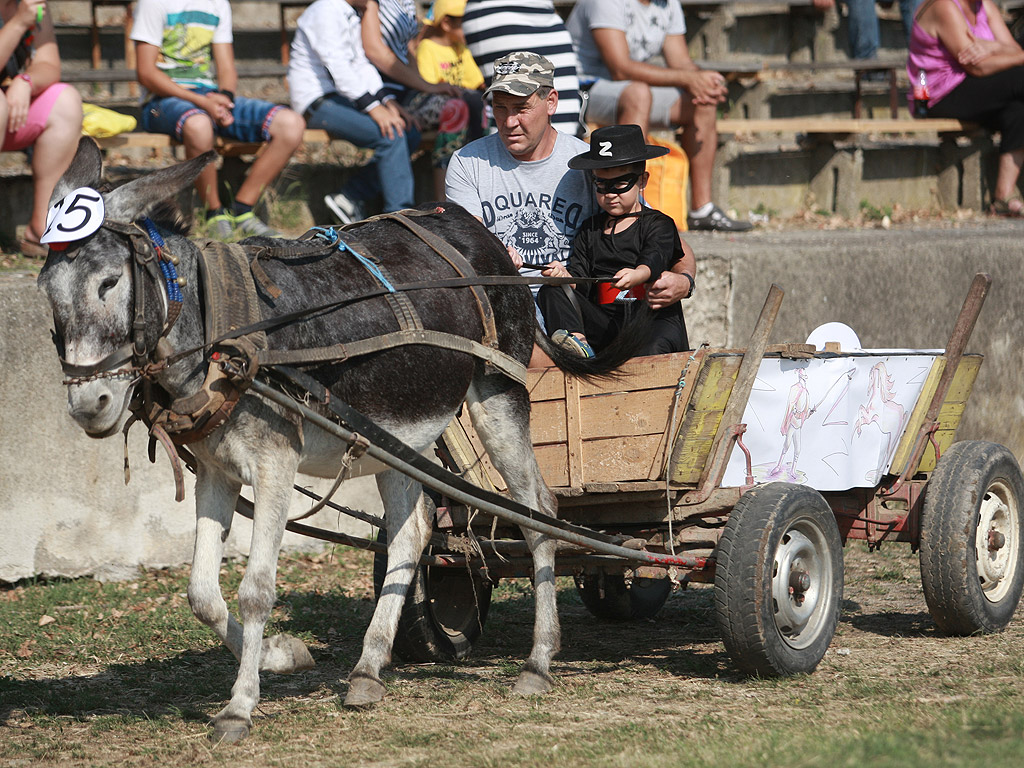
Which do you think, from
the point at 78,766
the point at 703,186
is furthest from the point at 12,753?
the point at 703,186

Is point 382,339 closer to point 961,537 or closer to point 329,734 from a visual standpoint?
point 329,734

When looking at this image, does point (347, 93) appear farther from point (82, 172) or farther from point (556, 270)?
point (82, 172)

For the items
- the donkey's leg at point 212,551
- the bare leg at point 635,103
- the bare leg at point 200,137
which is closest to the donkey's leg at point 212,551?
the donkey's leg at point 212,551

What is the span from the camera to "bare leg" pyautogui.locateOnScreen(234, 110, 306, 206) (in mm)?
8359

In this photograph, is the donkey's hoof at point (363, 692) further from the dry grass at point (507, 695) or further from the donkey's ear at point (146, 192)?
the donkey's ear at point (146, 192)

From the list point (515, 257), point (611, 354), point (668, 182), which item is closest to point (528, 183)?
point (515, 257)

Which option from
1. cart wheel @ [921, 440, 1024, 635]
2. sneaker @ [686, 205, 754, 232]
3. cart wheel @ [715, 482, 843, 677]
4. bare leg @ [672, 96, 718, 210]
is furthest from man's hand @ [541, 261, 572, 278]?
sneaker @ [686, 205, 754, 232]

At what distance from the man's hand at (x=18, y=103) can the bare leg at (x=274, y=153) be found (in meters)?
1.52

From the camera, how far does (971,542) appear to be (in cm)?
545

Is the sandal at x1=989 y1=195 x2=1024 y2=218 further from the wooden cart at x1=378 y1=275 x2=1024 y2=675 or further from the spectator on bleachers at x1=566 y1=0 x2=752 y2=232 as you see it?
the wooden cart at x1=378 y1=275 x2=1024 y2=675

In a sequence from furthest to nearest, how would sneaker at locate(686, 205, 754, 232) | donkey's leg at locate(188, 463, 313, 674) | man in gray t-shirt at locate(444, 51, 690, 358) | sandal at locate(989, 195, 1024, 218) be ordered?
sandal at locate(989, 195, 1024, 218) < sneaker at locate(686, 205, 754, 232) < man in gray t-shirt at locate(444, 51, 690, 358) < donkey's leg at locate(188, 463, 313, 674)

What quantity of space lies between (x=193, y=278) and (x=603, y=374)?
1.68 metres

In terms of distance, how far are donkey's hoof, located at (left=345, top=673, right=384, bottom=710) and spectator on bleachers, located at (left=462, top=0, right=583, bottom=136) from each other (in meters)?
3.98

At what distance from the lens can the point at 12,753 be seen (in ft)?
14.1
